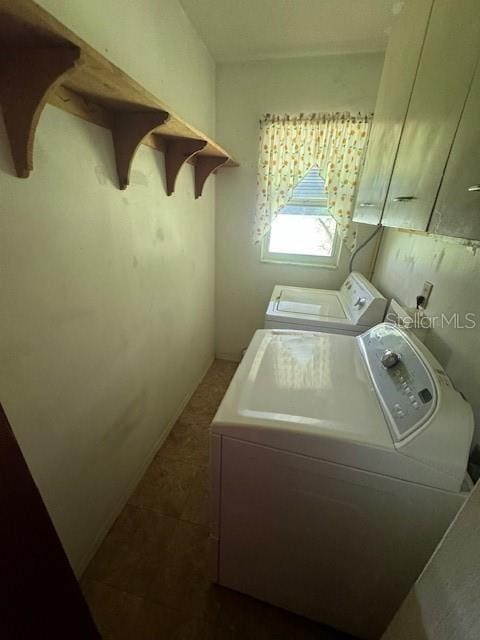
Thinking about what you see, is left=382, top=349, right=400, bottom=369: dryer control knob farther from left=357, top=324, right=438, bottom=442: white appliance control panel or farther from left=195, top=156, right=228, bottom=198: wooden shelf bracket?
left=195, top=156, right=228, bottom=198: wooden shelf bracket

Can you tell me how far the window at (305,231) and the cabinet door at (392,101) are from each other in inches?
30.3

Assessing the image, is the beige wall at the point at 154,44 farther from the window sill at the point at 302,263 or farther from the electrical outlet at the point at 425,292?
the electrical outlet at the point at 425,292

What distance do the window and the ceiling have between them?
779 mm

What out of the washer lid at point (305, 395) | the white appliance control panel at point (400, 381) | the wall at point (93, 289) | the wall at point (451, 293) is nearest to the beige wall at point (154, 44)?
the wall at point (93, 289)

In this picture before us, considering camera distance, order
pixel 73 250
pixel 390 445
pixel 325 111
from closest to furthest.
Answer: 1. pixel 390 445
2. pixel 73 250
3. pixel 325 111

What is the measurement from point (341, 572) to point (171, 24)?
2.60m

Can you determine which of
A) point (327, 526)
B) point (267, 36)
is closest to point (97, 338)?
point (327, 526)

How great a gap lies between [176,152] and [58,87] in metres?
0.73

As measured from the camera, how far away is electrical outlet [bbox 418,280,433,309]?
1.26 m

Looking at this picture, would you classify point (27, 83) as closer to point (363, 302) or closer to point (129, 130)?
point (129, 130)

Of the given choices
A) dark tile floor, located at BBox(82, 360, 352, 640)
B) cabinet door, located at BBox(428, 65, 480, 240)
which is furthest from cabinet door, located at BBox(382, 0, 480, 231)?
dark tile floor, located at BBox(82, 360, 352, 640)

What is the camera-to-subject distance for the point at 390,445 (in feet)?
2.54

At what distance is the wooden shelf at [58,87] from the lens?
0.55 m

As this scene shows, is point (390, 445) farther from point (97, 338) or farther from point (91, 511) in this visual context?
point (91, 511)
